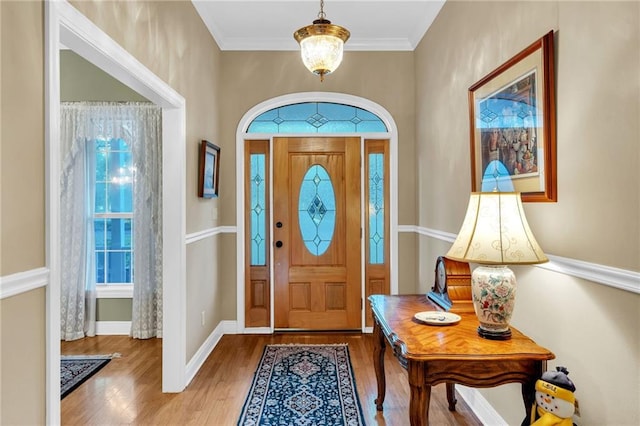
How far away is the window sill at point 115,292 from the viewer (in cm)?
414

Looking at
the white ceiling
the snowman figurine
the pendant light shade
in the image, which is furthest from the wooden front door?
the snowman figurine

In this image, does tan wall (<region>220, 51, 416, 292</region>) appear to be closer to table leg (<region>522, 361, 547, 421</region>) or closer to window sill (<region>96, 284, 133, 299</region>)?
window sill (<region>96, 284, 133, 299</region>)

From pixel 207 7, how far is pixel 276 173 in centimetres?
160

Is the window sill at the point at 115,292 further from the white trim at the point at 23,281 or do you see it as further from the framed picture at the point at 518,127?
the framed picture at the point at 518,127

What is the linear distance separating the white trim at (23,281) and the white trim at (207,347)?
183 cm

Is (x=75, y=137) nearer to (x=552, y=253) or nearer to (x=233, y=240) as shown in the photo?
(x=233, y=240)

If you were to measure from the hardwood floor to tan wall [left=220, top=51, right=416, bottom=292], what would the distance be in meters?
1.37

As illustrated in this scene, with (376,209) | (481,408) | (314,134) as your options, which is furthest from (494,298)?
(314,134)

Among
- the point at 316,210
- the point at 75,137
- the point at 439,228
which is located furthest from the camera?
the point at 316,210

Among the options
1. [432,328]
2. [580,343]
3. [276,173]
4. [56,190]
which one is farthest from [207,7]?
[580,343]

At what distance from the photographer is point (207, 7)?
11.3ft

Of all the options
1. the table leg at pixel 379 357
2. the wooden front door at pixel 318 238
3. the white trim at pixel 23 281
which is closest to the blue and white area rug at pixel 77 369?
the wooden front door at pixel 318 238

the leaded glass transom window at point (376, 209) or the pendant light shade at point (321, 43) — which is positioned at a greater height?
the pendant light shade at point (321, 43)

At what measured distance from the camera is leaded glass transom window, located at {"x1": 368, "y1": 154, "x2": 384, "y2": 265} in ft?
14.1
